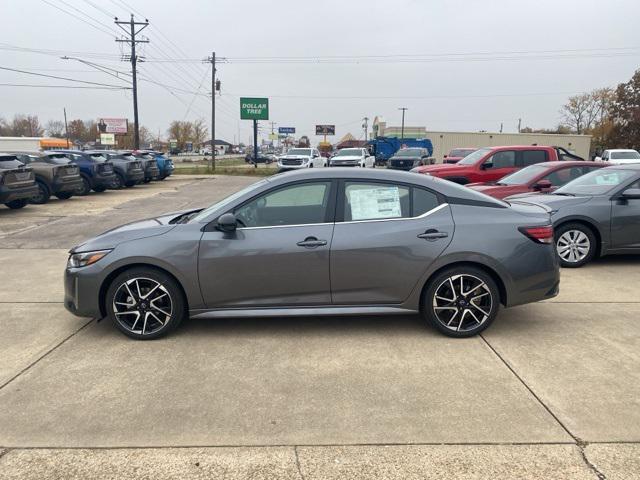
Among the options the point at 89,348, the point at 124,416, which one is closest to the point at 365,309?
the point at 124,416

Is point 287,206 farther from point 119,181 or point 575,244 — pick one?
point 119,181

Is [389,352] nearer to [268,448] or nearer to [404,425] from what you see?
[404,425]

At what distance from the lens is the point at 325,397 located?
→ 345 centimetres

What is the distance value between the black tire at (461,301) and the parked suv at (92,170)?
16.2 m

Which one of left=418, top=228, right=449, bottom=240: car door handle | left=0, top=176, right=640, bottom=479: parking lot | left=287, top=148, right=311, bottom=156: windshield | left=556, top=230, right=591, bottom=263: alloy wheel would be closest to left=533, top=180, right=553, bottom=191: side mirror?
left=556, top=230, right=591, bottom=263: alloy wheel

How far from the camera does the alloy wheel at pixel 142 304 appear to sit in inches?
172

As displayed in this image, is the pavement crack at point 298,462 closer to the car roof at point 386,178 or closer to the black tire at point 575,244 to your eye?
the car roof at point 386,178

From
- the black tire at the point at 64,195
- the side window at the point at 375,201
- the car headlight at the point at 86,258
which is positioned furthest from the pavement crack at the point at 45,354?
the black tire at the point at 64,195

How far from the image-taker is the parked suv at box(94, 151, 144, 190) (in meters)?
20.8

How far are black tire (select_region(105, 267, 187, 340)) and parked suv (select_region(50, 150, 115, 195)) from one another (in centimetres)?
1481

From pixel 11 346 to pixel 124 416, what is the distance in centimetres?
185

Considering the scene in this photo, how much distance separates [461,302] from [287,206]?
5.80ft

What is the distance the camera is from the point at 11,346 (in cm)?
438

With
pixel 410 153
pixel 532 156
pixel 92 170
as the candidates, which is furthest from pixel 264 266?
pixel 410 153
